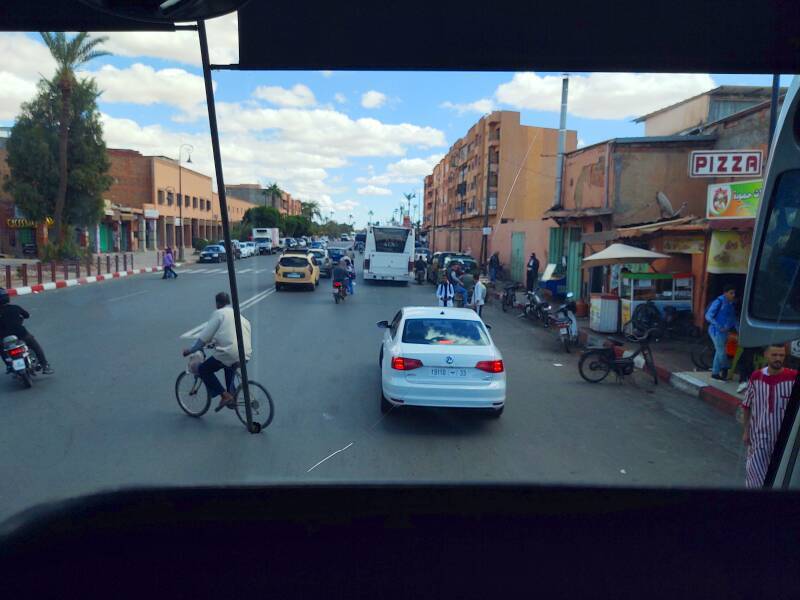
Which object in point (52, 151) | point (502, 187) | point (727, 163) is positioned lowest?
point (52, 151)

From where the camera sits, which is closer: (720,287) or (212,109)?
(212,109)

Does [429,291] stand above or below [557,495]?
below

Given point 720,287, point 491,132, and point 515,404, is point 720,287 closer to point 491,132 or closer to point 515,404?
point 515,404

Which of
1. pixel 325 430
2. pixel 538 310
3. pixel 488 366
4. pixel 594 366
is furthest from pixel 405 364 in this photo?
pixel 538 310

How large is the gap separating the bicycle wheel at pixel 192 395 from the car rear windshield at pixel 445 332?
97.3 inches

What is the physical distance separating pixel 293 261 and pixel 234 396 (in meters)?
17.0

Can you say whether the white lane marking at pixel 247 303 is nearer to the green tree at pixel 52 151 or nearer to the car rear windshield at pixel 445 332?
the green tree at pixel 52 151

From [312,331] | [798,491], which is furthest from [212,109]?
[312,331]

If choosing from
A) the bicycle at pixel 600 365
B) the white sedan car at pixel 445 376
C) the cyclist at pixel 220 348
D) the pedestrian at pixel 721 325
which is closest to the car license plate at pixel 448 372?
the white sedan car at pixel 445 376

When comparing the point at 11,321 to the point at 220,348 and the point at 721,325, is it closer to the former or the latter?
the point at 220,348

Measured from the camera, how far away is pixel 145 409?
8102 millimetres

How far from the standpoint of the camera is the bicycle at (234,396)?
24.8 feet

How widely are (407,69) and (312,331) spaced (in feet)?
40.2

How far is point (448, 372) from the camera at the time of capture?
790 cm
